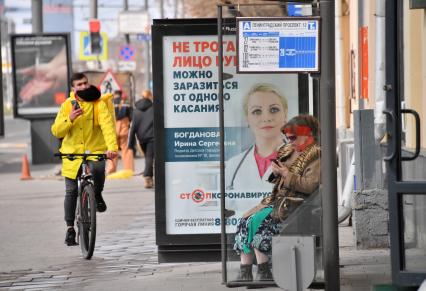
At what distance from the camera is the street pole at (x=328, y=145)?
26.7ft

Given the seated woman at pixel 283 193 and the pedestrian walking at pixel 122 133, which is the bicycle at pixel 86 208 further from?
the pedestrian walking at pixel 122 133

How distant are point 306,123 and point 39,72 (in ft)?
64.2

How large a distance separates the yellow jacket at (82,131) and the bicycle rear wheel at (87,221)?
1.18 feet

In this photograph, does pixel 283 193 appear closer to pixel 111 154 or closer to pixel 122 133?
pixel 111 154

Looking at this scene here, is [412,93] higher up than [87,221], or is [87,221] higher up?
[412,93]

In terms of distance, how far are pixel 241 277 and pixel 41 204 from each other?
1003 centimetres

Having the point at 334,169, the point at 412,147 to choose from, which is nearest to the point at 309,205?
the point at 334,169

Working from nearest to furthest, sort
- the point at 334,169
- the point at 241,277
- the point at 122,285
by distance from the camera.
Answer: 1. the point at 334,169
2. the point at 241,277
3. the point at 122,285

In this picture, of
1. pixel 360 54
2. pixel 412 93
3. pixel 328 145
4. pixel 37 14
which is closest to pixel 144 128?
pixel 360 54

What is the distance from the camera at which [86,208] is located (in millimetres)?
11703

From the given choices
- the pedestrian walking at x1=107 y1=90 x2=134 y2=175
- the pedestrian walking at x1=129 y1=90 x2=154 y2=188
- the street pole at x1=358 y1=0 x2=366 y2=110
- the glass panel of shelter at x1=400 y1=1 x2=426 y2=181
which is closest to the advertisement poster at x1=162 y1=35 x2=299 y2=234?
the glass panel of shelter at x1=400 y1=1 x2=426 y2=181

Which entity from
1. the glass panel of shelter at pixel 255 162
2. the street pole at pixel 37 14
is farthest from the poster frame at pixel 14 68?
the glass panel of shelter at pixel 255 162

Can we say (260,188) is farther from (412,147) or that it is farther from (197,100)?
(412,147)

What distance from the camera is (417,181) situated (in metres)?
7.33
